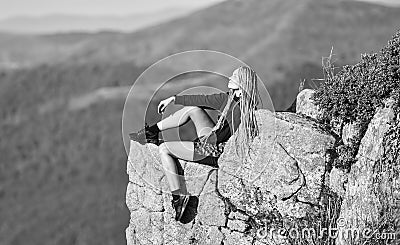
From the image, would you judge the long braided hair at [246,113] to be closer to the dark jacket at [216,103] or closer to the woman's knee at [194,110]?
the dark jacket at [216,103]

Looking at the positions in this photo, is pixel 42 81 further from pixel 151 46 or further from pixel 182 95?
pixel 182 95

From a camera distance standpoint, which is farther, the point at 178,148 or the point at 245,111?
the point at 178,148

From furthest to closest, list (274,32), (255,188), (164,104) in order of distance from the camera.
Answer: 1. (274,32)
2. (164,104)
3. (255,188)

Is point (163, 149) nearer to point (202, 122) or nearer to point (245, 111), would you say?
point (202, 122)

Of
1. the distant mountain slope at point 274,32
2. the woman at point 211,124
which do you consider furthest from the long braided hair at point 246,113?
the distant mountain slope at point 274,32

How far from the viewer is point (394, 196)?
15.1 ft

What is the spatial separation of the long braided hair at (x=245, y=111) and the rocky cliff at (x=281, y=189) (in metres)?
0.07

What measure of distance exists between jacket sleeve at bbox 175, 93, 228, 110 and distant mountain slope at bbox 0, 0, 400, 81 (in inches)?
911

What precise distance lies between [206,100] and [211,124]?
24 cm

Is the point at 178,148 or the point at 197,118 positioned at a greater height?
the point at 197,118

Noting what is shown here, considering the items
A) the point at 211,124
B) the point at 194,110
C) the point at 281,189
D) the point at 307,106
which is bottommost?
the point at 281,189

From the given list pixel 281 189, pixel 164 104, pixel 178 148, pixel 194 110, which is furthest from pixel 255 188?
pixel 164 104

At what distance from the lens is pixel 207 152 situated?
5406 mm

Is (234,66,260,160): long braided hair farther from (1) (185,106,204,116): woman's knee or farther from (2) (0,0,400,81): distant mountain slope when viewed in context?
(2) (0,0,400,81): distant mountain slope
